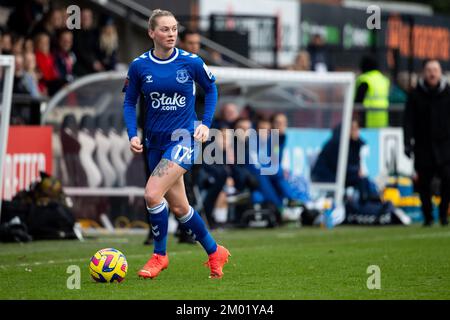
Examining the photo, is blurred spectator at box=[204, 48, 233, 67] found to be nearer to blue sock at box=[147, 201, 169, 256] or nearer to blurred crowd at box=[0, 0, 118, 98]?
blurred crowd at box=[0, 0, 118, 98]

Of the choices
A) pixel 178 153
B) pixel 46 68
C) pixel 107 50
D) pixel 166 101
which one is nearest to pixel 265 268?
pixel 178 153

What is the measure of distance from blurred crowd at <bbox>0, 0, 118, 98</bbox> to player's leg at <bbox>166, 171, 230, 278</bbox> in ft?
28.0

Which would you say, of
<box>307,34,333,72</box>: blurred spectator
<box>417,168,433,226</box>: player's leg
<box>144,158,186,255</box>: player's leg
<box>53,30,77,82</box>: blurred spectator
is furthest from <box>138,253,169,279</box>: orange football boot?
Result: <box>307,34,333,72</box>: blurred spectator

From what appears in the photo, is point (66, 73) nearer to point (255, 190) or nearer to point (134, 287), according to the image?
point (255, 190)

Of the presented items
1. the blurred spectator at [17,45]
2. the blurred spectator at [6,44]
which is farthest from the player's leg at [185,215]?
the blurred spectator at [17,45]

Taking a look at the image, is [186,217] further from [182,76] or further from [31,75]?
[31,75]

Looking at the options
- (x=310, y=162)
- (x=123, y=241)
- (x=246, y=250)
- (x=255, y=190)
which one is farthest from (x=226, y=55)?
(x=246, y=250)

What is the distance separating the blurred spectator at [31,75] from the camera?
62.8 ft

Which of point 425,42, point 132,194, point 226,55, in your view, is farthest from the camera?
point 425,42

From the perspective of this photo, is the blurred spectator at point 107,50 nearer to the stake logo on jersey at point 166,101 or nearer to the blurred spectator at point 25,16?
the blurred spectator at point 25,16

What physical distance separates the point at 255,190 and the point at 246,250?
5.24 metres

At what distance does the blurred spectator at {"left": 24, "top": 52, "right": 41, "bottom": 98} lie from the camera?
62.8 ft

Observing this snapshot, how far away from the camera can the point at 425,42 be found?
35656mm

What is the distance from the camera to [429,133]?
18969 millimetres
